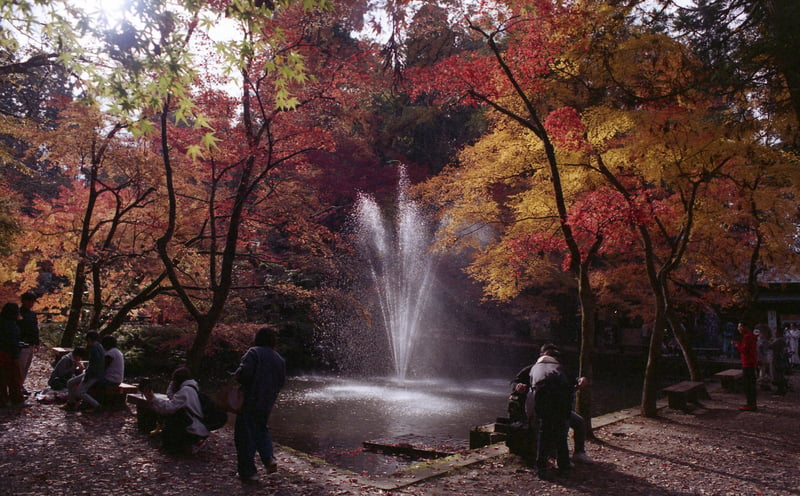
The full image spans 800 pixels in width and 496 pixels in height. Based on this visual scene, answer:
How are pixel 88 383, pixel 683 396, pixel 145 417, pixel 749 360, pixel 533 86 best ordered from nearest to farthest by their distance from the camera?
pixel 145 417 → pixel 88 383 → pixel 533 86 → pixel 749 360 → pixel 683 396

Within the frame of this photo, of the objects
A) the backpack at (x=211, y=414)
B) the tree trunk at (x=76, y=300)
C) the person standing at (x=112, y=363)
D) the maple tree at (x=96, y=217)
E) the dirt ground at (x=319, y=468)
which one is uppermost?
the maple tree at (x=96, y=217)

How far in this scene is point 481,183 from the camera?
12242 millimetres

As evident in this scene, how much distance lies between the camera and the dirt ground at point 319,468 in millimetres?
5430

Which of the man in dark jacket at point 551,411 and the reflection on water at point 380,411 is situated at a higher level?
the man in dark jacket at point 551,411

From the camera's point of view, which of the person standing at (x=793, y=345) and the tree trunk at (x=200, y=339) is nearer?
the tree trunk at (x=200, y=339)

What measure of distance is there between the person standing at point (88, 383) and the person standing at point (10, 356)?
724 mm

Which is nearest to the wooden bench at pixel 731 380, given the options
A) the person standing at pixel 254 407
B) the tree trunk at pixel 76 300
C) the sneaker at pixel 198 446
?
the person standing at pixel 254 407

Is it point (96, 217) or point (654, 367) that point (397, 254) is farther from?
point (654, 367)

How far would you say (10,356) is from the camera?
7859 mm

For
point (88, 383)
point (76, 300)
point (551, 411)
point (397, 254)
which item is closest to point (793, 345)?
point (397, 254)

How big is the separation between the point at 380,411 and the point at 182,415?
305 inches

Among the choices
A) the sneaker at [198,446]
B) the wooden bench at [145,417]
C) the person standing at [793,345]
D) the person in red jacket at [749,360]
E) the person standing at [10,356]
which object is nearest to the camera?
the sneaker at [198,446]

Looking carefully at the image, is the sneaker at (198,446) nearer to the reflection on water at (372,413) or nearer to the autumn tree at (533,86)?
the reflection on water at (372,413)

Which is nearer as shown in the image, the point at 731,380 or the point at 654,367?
the point at 654,367
